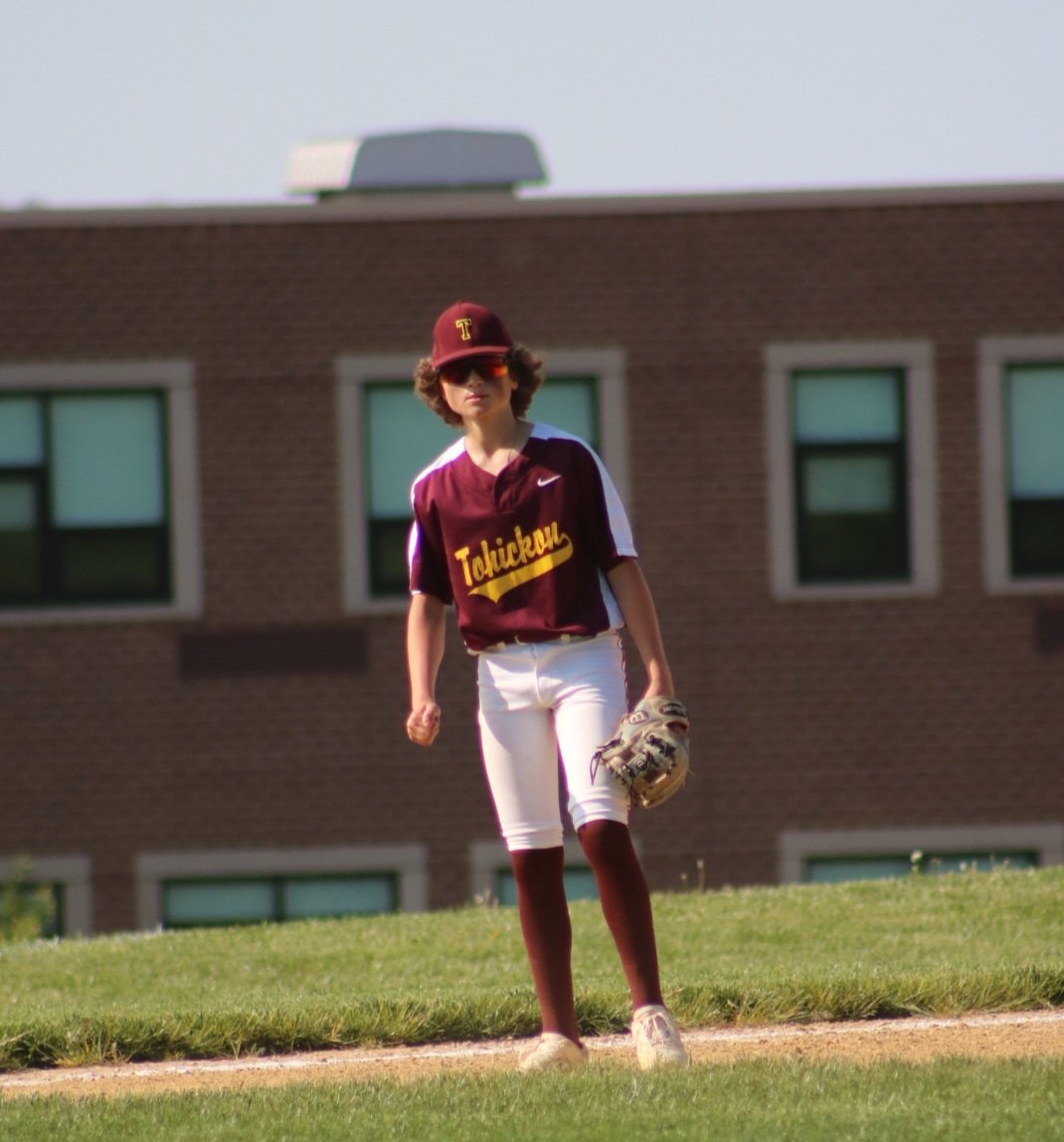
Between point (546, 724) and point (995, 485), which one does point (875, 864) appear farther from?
point (546, 724)

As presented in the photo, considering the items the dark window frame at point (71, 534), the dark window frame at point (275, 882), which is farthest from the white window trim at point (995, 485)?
the dark window frame at point (71, 534)

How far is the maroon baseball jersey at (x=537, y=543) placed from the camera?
5758 millimetres

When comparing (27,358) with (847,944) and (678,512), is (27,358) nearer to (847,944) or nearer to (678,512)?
(678,512)

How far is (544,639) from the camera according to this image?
576 cm

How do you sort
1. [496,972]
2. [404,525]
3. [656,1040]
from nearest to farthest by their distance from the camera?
[656,1040], [496,972], [404,525]

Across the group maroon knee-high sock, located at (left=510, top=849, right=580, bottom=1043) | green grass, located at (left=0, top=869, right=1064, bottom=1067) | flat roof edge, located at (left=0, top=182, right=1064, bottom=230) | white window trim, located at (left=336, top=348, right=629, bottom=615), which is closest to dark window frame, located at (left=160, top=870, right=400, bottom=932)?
white window trim, located at (left=336, top=348, right=629, bottom=615)

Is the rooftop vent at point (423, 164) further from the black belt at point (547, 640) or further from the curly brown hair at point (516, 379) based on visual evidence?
the black belt at point (547, 640)

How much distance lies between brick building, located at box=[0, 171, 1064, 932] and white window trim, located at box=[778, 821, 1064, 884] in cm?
3

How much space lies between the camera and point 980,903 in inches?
379

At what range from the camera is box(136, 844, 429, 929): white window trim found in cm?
1750

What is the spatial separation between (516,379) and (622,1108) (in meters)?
2.08

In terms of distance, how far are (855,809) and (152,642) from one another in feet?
19.5

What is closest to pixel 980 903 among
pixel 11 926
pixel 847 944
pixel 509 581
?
pixel 847 944

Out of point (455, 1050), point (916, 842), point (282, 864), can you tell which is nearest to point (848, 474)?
point (916, 842)
